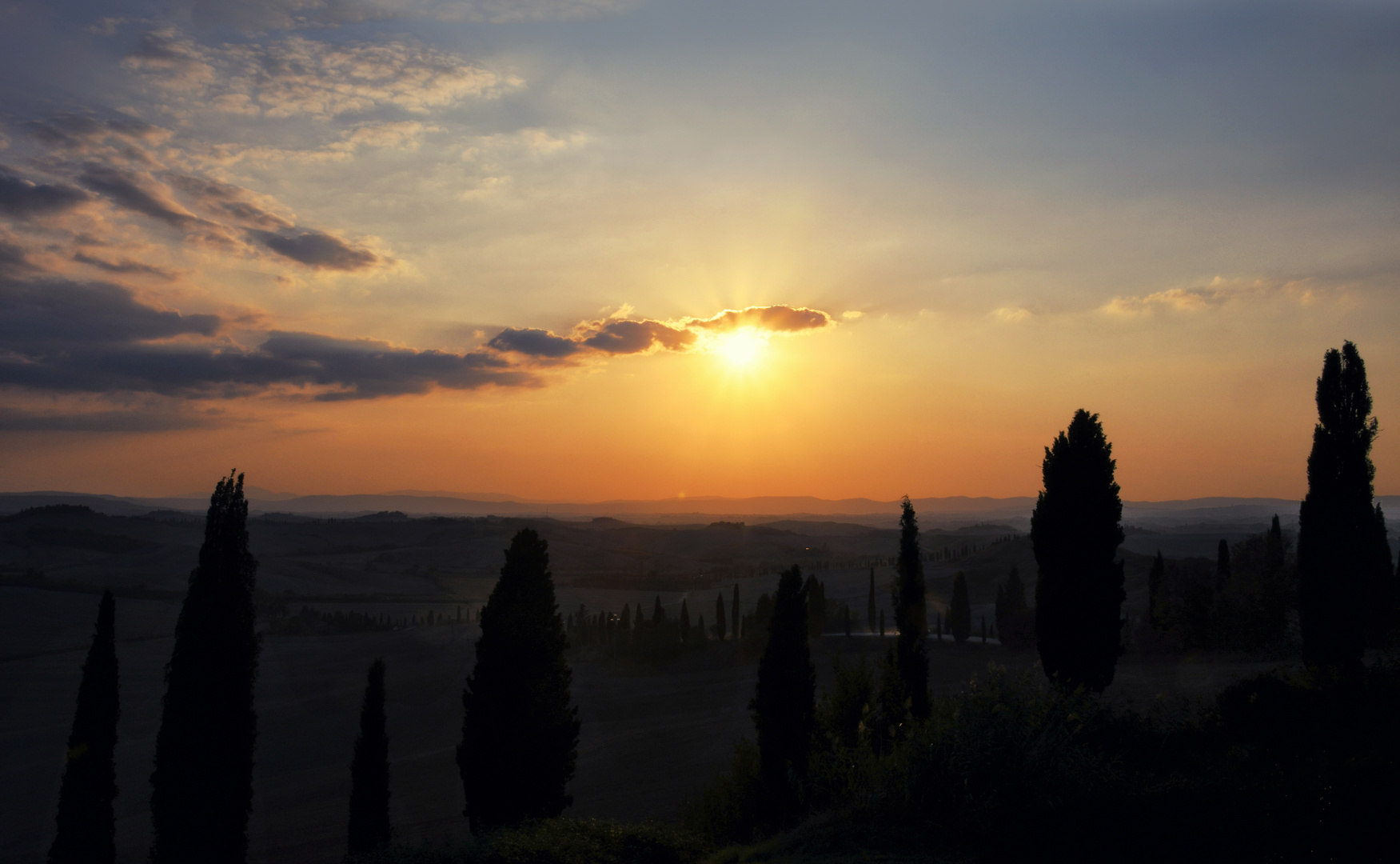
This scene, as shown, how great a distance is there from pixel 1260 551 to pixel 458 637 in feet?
220

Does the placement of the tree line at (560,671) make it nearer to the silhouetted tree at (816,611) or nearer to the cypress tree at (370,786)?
the cypress tree at (370,786)

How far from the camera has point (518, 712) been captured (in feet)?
68.2

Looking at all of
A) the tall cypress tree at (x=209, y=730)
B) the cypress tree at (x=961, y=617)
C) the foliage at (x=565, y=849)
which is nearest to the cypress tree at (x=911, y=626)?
the foliage at (x=565, y=849)

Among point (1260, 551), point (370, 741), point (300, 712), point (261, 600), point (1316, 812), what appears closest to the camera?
point (1316, 812)

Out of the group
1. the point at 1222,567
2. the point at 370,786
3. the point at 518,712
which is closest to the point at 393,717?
the point at 370,786

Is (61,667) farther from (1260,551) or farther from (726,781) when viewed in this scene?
(1260,551)

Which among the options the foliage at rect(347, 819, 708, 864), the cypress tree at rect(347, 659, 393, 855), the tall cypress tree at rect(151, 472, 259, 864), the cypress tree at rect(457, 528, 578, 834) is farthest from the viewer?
the cypress tree at rect(347, 659, 393, 855)

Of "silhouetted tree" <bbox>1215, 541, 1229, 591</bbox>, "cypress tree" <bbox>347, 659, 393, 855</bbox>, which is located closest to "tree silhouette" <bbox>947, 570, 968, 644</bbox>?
"silhouetted tree" <bbox>1215, 541, 1229, 591</bbox>

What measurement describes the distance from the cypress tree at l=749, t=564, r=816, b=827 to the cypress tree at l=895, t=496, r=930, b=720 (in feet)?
14.3

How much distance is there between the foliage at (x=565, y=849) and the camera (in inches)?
490

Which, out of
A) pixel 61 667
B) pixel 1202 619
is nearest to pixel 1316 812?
pixel 1202 619

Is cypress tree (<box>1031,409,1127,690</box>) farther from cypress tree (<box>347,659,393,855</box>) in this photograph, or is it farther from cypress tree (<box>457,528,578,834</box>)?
cypress tree (<box>347,659,393,855</box>)

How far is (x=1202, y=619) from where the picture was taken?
44.6m

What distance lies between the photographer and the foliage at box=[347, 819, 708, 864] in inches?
490
